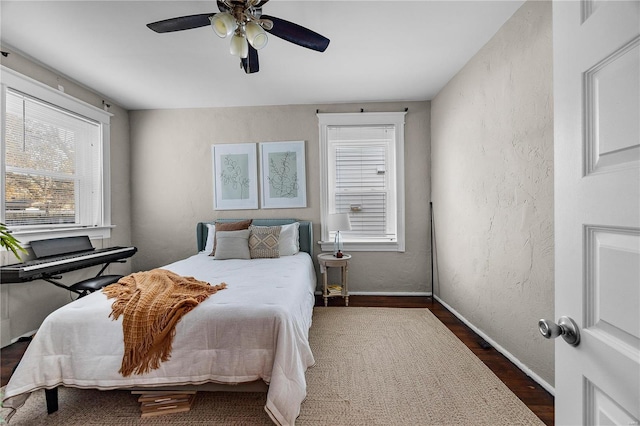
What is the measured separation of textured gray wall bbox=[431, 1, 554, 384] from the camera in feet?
6.27

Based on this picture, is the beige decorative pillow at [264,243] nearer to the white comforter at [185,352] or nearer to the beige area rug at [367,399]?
the beige area rug at [367,399]

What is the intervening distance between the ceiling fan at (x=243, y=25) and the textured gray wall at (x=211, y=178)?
2111 mm

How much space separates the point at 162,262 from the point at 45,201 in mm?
1525

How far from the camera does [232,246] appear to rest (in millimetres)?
3291

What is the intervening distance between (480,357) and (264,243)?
2.37 meters

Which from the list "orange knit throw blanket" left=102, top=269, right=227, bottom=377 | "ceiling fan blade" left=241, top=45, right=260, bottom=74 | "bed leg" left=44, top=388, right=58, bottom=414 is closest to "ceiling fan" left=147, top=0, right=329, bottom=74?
"ceiling fan blade" left=241, top=45, right=260, bottom=74

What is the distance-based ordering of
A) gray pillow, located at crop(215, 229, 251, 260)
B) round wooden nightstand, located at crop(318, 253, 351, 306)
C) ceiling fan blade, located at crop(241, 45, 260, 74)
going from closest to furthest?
ceiling fan blade, located at crop(241, 45, 260, 74)
gray pillow, located at crop(215, 229, 251, 260)
round wooden nightstand, located at crop(318, 253, 351, 306)

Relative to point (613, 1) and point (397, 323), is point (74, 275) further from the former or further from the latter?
point (613, 1)

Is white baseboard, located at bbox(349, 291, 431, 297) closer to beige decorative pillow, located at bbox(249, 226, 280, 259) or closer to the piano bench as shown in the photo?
beige decorative pillow, located at bbox(249, 226, 280, 259)

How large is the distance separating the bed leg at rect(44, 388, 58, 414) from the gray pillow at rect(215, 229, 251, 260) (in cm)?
172

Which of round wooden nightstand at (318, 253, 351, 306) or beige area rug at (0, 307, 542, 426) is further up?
round wooden nightstand at (318, 253, 351, 306)

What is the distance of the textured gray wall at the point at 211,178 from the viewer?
393cm

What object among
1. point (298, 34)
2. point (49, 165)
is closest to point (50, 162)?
point (49, 165)

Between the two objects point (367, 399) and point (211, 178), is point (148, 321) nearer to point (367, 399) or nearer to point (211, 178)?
point (367, 399)
